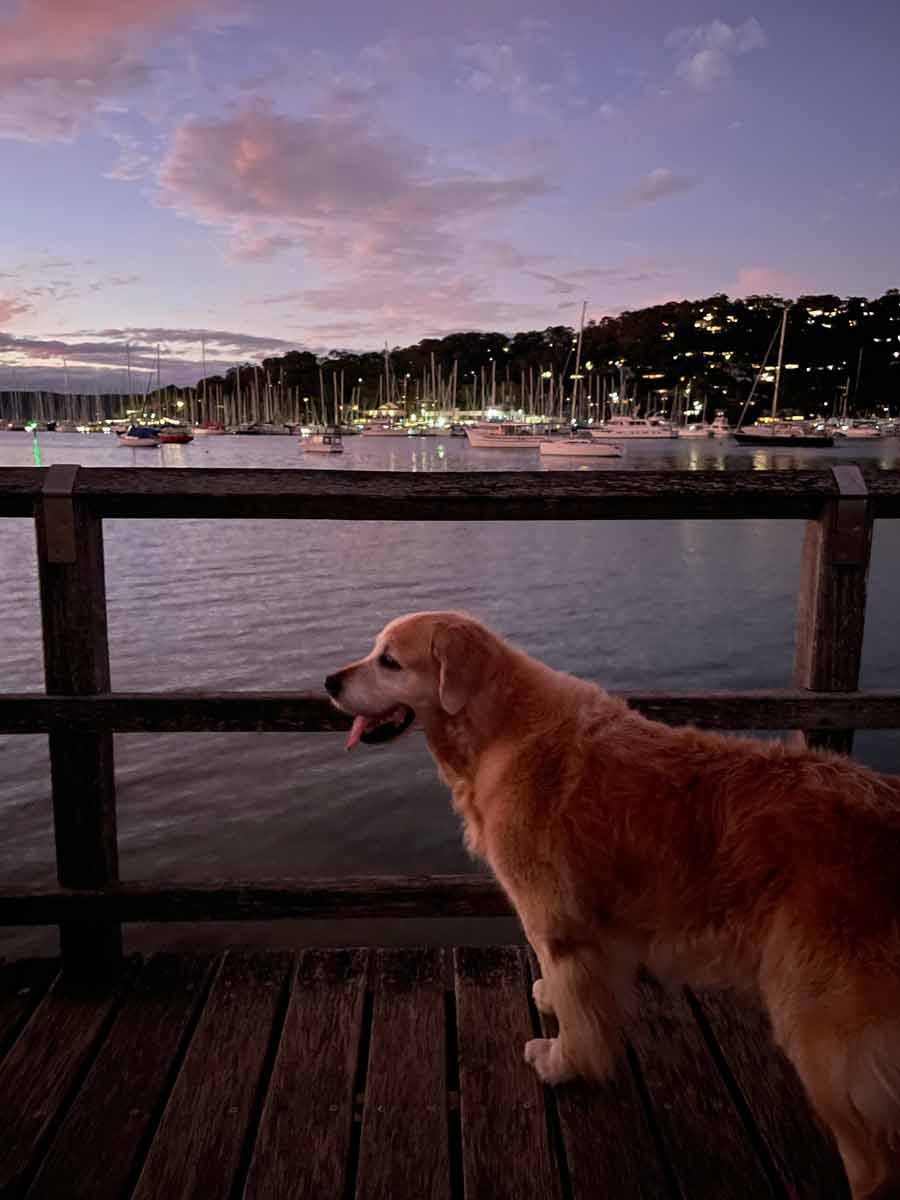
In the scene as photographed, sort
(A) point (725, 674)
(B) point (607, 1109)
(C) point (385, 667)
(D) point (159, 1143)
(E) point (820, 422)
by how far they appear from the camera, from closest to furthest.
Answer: (D) point (159, 1143) < (B) point (607, 1109) < (C) point (385, 667) < (A) point (725, 674) < (E) point (820, 422)

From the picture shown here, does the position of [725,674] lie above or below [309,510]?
below

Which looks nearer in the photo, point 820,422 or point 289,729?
point 289,729

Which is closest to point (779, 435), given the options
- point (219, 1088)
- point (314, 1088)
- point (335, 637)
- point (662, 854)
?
point (335, 637)

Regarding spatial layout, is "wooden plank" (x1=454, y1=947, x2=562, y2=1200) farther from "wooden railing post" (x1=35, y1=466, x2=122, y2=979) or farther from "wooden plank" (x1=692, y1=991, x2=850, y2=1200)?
"wooden railing post" (x1=35, y1=466, x2=122, y2=979)

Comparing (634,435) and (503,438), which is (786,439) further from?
(503,438)

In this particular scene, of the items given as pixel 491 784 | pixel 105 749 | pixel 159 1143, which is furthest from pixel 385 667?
pixel 159 1143

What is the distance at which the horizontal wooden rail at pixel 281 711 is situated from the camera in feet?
10.4

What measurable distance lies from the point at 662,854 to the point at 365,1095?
1205 mm

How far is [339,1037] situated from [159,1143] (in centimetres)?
66

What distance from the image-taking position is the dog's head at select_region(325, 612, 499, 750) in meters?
2.83

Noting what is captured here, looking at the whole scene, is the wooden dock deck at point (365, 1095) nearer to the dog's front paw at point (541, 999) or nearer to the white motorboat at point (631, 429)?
the dog's front paw at point (541, 999)

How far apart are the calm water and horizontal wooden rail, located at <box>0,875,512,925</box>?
10.8 feet

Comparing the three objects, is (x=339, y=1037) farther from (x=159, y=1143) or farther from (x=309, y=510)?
(x=309, y=510)

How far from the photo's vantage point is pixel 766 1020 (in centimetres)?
306
